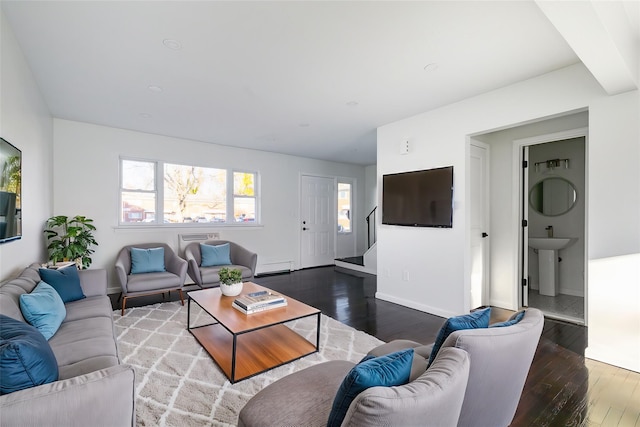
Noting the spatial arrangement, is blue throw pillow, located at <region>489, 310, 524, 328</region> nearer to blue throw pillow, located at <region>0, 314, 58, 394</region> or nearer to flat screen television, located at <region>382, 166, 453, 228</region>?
blue throw pillow, located at <region>0, 314, 58, 394</region>

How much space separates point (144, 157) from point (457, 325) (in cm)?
512

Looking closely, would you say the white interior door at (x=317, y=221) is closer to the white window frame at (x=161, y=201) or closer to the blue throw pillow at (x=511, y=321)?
the white window frame at (x=161, y=201)

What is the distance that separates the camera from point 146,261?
13.3 feet

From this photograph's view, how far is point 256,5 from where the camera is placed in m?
1.86

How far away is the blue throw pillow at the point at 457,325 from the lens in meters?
1.38

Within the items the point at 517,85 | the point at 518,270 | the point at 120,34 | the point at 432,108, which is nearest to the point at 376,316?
the point at 518,270

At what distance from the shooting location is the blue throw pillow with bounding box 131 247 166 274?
4016 millimetres

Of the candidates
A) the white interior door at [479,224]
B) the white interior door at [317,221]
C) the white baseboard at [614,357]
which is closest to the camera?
the white baseboard at [614,357]

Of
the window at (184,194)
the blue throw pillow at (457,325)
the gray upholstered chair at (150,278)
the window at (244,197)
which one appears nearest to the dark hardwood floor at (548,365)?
the gray upholstered chair at (150,278)

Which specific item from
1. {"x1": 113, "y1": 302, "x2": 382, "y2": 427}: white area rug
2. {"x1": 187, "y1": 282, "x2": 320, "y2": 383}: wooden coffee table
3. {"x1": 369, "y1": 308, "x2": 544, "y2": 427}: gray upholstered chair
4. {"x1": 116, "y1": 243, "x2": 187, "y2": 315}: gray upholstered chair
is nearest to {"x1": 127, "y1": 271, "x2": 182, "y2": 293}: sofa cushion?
{"x1": 116, "y1": 243, "x2": 187, "y2": 315}: gray upholstered chair

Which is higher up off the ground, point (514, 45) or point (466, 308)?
point (514, 45)

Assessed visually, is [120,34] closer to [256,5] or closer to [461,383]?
[256,5]

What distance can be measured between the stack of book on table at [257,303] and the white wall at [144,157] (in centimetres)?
290

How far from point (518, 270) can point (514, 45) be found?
2.84m
